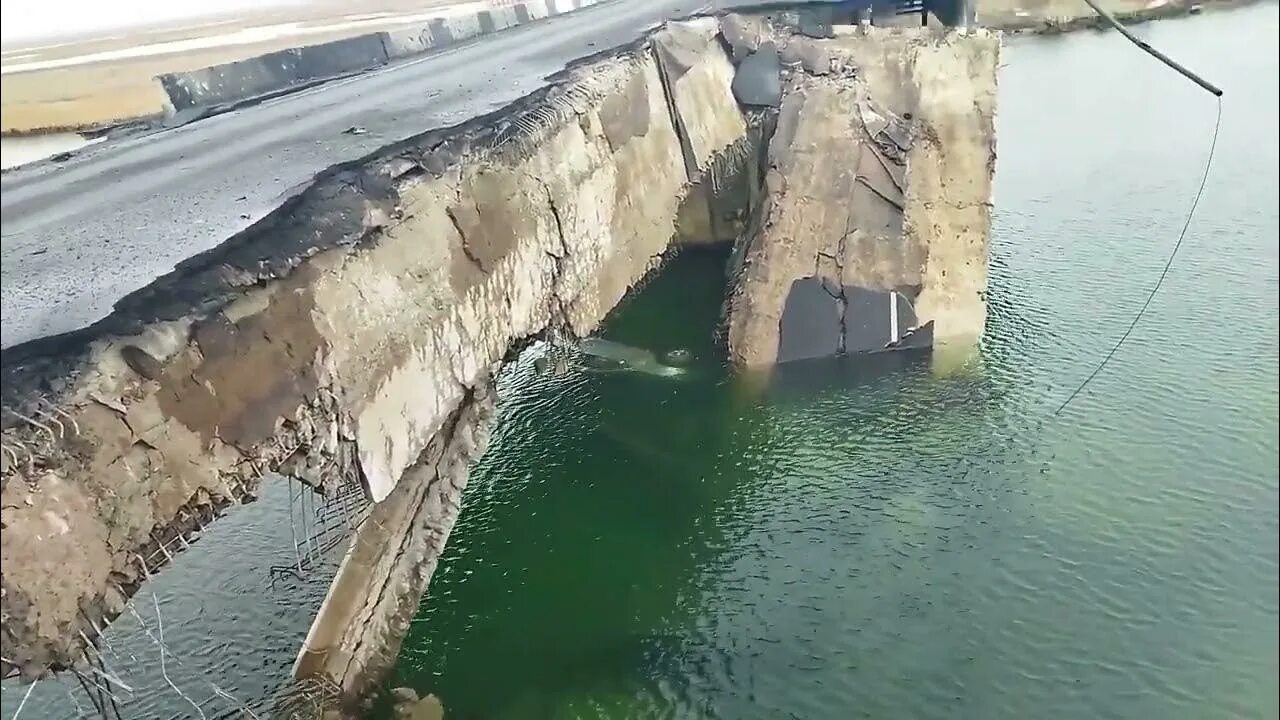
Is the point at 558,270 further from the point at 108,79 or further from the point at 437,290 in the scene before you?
the point at 108,79

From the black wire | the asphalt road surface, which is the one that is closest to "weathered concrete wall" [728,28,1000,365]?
the black wire

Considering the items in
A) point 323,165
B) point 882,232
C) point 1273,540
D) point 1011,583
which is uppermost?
point 323,165

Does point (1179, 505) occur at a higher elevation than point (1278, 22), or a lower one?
lower

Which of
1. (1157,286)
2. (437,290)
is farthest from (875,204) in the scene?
(437,290)

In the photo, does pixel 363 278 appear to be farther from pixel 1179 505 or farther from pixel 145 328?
pixel 1179 505

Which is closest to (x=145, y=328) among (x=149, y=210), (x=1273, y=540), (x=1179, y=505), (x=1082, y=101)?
(x=149, y=210)

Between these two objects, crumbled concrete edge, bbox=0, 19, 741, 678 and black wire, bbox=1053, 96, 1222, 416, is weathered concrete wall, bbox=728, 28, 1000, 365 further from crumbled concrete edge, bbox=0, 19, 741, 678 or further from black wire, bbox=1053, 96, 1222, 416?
crumbled concrete edge, bbox=0, 19, 741, 678
